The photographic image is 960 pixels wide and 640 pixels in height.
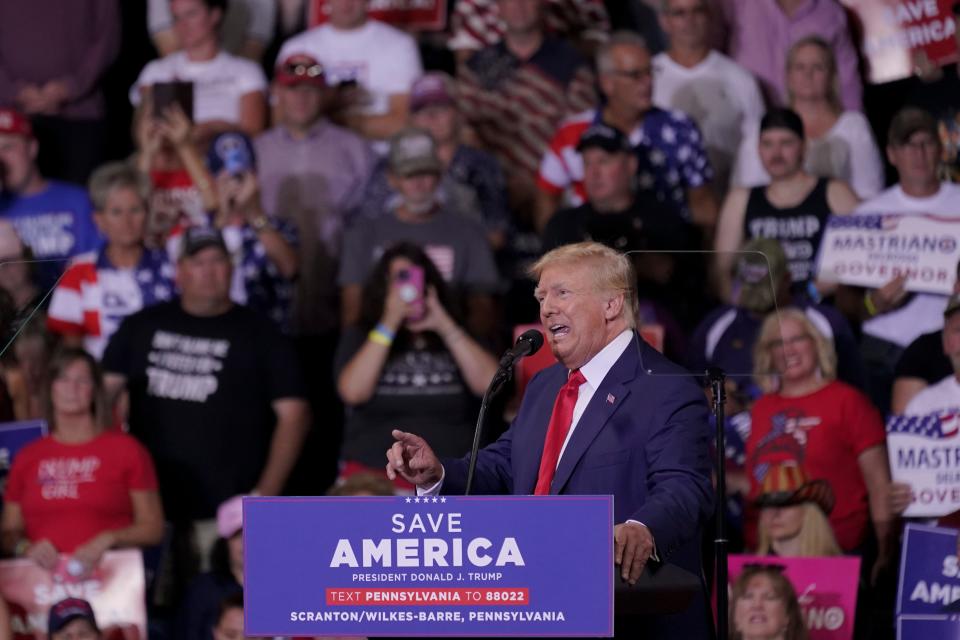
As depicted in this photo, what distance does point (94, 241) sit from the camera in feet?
25.6

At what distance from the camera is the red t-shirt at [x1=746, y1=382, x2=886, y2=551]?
20.8ft

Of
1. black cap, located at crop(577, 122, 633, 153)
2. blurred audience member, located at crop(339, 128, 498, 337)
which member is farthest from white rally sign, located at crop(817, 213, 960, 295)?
blurred audience member, located at crop(339, 128, 498, 337)

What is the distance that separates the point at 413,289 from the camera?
21.9ft

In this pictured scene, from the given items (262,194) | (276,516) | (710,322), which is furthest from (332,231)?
(276,516)

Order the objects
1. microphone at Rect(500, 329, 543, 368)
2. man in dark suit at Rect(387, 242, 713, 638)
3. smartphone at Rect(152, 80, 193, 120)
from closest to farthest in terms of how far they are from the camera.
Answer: microphone at Rect(500, 329, 543, 368) < man in dark suit at Rect(387, 242, 713, 638) < smartphone at Rect(152, 80, 193, 120)

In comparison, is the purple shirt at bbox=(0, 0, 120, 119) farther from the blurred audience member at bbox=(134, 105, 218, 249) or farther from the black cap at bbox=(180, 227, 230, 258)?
the black cap at bbox=(180, 227, 230, 258)

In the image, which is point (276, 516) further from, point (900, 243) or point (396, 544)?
point (900, 243)

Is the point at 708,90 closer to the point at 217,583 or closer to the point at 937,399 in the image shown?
the point at 937,399

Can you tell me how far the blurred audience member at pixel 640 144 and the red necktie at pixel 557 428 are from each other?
358 cm

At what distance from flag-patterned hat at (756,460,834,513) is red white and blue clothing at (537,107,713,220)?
1.53m

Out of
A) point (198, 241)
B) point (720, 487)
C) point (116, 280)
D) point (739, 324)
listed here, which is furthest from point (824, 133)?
point (720, 487)

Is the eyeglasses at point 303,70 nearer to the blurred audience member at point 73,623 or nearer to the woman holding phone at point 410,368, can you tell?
the woman holding phone at point 410,368

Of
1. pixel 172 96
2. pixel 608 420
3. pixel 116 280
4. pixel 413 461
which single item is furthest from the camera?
pixel 172 96

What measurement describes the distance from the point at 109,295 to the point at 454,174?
1632 mm
